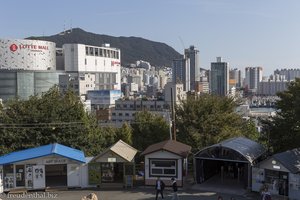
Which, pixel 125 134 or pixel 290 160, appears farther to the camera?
pixel 125 134

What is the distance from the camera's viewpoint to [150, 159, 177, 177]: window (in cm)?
2609

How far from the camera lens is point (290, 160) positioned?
23578 millimetres

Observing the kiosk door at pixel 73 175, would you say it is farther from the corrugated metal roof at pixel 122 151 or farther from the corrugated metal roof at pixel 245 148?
the corrugated metal roof at pixel 245 148

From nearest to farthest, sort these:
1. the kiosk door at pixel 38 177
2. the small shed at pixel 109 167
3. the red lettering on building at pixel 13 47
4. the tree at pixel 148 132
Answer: the kiosk door at pixel 38 177, the small shed at pixel 109 167, the tree at pixel 148 132, the red lettering on building at pixel 13 47

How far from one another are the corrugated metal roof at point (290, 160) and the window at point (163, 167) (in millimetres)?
6239

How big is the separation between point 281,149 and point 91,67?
574ft

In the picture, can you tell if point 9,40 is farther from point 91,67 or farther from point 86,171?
point 86,171

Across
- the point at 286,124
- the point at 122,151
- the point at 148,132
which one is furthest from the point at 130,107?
the point at 122,151

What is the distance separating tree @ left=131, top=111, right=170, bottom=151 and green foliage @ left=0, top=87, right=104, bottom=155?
4049 millimetres

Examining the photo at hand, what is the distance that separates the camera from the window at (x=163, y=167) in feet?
85.6

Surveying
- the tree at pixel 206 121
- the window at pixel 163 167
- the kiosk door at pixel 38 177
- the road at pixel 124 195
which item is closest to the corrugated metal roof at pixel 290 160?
the road at pixel 124 195

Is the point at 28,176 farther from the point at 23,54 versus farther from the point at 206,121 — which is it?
the point at 23,54

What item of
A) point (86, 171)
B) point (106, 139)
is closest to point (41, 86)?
point (106, 139)

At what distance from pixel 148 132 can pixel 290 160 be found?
54.7 ft
